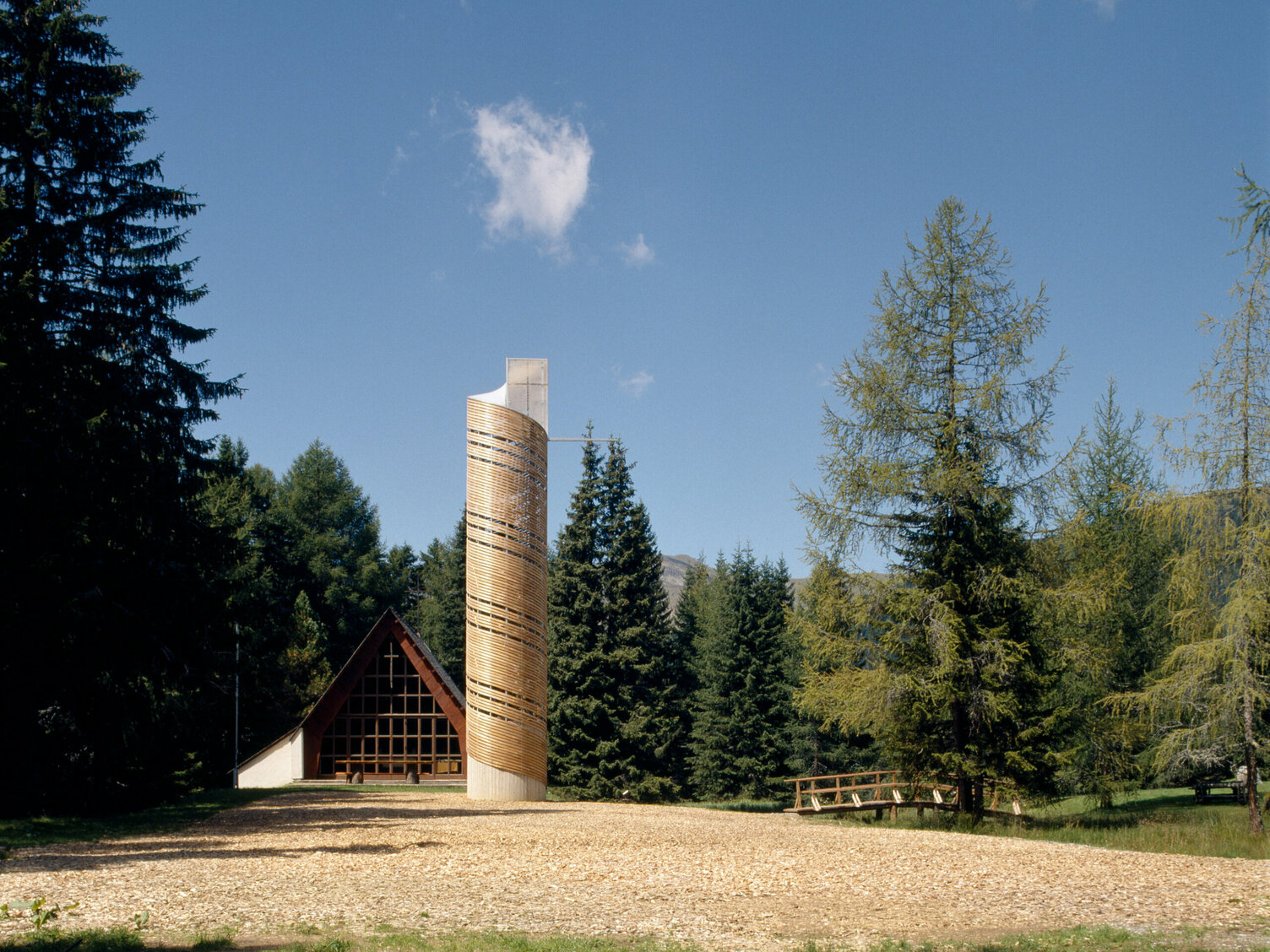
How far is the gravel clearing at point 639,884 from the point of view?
8.02 meters

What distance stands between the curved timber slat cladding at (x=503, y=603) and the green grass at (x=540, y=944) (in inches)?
618

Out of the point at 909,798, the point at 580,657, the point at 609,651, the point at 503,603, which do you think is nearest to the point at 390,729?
the point at 580,657

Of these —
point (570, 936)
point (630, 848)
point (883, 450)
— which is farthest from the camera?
point (883, 450)

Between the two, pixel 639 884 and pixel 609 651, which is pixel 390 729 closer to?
pixel 609 651

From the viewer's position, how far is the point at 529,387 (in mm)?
25344

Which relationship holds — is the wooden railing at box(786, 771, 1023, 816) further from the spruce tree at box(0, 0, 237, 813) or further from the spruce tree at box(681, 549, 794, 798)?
the spruce tree at box(681, 549, 794, 798)

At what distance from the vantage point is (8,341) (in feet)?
A: 47.0

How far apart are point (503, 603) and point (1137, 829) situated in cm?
1390

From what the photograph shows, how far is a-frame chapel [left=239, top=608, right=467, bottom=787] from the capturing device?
31719 mm

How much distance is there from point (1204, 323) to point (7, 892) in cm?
1921

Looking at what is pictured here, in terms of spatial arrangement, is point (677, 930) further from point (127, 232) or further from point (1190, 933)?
point (127, 232)

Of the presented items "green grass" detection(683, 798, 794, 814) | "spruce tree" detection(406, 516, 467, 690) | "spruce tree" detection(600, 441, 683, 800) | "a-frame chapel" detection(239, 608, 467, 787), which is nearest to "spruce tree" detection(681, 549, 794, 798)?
"green grass" detection(683, 798, 794, 814)

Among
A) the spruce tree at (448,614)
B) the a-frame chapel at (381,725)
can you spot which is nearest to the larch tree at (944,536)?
the a-frame chapel at (381,725)

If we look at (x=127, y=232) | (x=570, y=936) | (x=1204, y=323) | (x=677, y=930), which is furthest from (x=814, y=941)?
(x=127, y=232)
